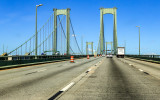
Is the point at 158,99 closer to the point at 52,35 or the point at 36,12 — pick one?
the point at 36,12

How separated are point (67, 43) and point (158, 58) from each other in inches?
1055

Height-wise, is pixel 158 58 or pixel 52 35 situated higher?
pixel 52 35

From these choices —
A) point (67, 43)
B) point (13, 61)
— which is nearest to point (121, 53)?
point (67, 43)

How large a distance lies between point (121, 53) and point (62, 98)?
64.5 meters

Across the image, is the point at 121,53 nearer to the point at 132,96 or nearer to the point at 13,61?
the point at 13,61

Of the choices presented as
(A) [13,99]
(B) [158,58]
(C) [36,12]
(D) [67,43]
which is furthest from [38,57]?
(D) [67,43]

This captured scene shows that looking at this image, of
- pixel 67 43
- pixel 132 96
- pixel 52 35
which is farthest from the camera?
pixel 67 43

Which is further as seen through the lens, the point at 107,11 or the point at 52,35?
the point at 107,11

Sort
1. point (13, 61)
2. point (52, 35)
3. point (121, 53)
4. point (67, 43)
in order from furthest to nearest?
point (121, 53) < point (67, 43) < point (52, 35) < point (13, 61)

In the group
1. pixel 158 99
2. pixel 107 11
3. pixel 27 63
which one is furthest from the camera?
pixel 107 11

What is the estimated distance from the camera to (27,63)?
911 inches

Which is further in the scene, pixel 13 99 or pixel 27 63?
pixel 27 63

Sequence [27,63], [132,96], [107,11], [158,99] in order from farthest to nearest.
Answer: [107,11] → [27,63] → [132,96] → [158,99]

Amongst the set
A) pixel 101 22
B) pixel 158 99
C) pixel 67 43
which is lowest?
pixel 158 99
